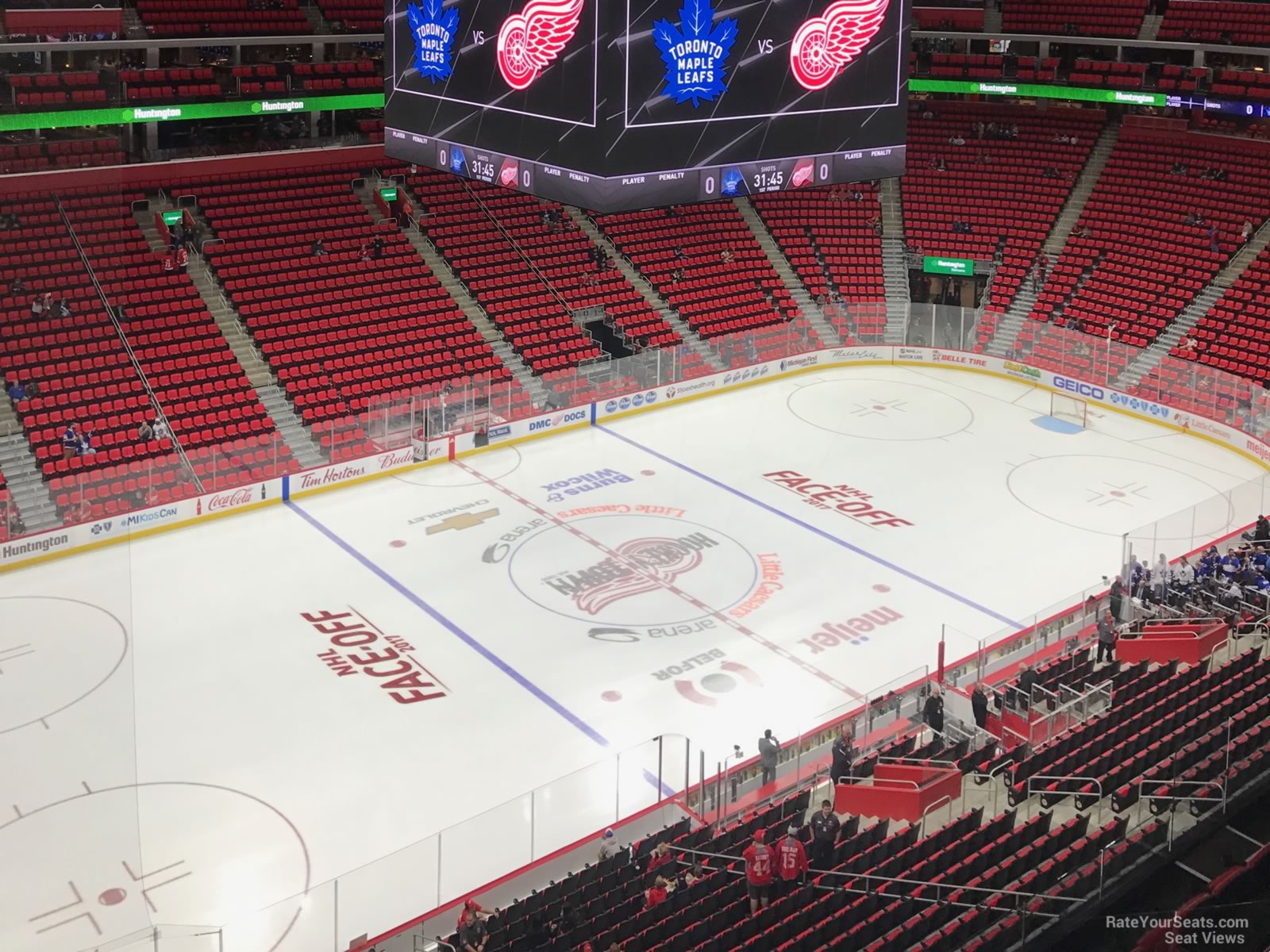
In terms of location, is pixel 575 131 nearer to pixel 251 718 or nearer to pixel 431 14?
pixel 431 14

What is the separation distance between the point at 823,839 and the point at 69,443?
1627 cm

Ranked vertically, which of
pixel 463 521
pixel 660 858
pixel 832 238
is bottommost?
pixel 463 521

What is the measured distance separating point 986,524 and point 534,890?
13.2 meters

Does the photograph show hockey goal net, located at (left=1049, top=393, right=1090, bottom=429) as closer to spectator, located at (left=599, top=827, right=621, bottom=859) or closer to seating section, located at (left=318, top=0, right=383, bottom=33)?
spectator, located at (left=599, top=827, right=621, bottom=859)

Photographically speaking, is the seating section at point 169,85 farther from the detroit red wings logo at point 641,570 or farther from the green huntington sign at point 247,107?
the detroit red wings logo at point 641,570

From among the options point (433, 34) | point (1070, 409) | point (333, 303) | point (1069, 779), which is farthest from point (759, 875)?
point (1070, 409)

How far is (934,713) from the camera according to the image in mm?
16641

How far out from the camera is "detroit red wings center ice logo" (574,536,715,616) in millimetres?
21719

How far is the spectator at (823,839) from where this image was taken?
1356cm

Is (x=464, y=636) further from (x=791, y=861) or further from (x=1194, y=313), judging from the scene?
(x=1194, y=313)

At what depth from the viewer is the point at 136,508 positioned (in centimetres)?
2356

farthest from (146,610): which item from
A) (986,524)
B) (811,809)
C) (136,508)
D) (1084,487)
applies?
(1084,487)

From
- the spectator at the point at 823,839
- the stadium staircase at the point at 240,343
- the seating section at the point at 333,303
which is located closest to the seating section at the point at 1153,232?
the seating section at the point at 333,303

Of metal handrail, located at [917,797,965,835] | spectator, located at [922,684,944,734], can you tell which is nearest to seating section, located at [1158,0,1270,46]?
spectator, located at [922,684,944,734]
